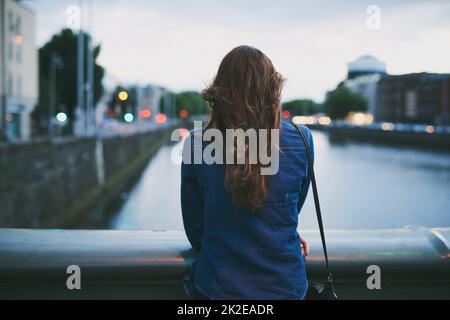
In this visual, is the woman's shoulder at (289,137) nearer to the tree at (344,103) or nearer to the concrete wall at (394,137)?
the concrete wall at (394,137)

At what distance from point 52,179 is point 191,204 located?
47.4 feet

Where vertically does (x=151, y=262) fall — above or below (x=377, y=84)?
below

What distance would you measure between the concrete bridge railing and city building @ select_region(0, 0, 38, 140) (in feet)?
124

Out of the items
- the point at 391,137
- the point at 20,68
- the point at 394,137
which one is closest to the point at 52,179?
the point at 20,68

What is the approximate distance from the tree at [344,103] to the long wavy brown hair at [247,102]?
98.6 metres

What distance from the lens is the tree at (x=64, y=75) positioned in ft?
170

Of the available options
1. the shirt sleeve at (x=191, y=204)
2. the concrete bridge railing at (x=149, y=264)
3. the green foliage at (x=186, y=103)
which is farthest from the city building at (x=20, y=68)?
the green foliage at (x=186, y=103)

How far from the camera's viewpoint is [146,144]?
45875 mm

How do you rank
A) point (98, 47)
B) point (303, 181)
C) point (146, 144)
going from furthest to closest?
point (98, 47) → point (146, 144) → point (303, 181)

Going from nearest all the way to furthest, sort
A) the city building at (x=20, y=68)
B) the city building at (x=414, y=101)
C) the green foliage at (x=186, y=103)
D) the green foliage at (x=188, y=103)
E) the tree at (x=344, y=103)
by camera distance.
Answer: the city building at (x=20, y=68) < the city building at (x=414, y=101) < the tree at (x=344, y=103) < the green foliage at (x=186, y=103) < the green foliage at (x=188, y=103)

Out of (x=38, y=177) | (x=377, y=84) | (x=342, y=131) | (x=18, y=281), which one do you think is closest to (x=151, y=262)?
(x=18, y=281)

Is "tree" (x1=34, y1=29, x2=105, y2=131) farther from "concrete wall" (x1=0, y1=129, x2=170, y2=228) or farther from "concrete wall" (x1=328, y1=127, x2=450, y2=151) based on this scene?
"concrete wall" (x1=328, y1=127, x2=450, y2=151)
